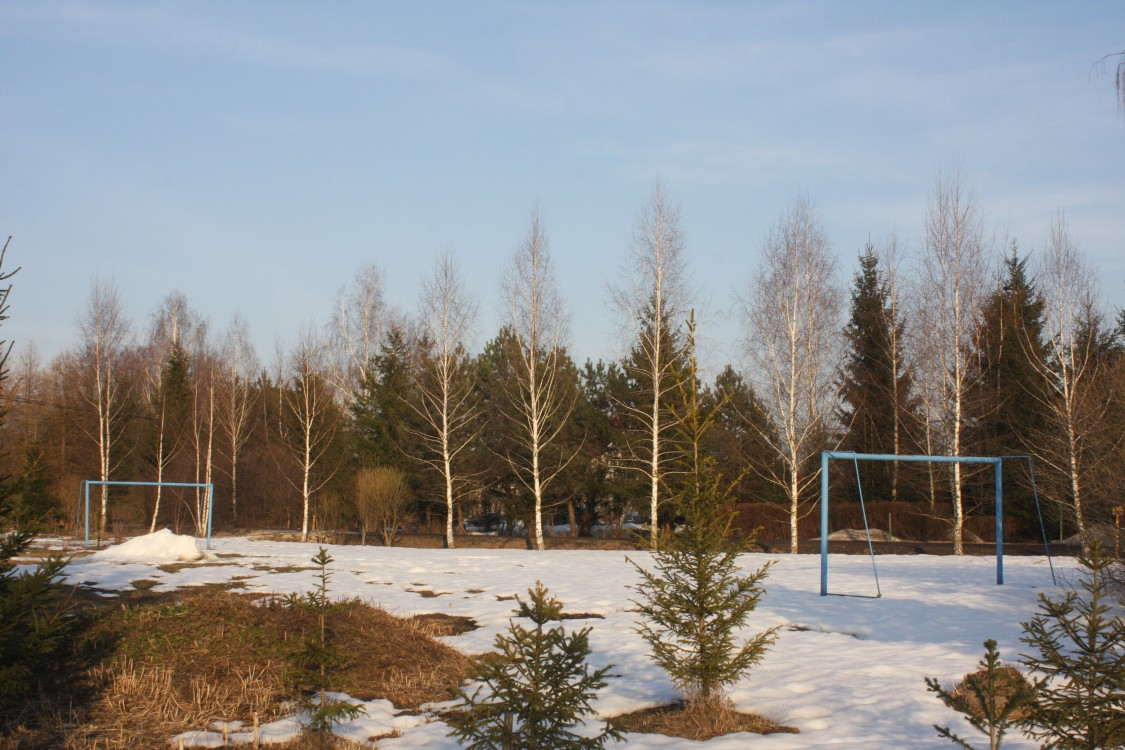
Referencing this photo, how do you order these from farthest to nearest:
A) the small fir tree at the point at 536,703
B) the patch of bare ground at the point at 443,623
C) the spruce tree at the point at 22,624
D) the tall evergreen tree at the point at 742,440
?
1. the tall evergreen tree at the point at 742,440
2. the patch of bare ground at the point at 443,623
3. the spruce tree at the point at 22,624
4. the small fir tree at the point at 536,703

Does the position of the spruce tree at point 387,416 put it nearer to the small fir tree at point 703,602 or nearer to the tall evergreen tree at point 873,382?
the tall evergreen tree at point 873,382

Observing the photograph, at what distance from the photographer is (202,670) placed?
7523 mm

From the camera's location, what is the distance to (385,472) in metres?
25.8

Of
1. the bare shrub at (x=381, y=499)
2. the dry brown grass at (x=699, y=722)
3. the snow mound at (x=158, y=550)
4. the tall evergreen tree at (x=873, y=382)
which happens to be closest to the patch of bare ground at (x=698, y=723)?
the dry brown grass at (x=699, y=722)

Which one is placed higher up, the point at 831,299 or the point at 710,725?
the point at 831,299

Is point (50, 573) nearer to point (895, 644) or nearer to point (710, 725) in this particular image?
point (710, 725)

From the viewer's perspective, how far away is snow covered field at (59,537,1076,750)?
21.6 ft

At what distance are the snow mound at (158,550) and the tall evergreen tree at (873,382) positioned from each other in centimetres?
2520

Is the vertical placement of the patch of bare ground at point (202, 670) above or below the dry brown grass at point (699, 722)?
above

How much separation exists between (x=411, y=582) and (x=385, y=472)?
37.7 ft

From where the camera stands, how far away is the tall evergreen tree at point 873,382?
3388 centimetres

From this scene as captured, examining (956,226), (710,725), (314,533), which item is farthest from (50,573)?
(956,226)

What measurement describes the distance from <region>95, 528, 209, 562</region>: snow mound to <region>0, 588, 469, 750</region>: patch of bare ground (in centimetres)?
714

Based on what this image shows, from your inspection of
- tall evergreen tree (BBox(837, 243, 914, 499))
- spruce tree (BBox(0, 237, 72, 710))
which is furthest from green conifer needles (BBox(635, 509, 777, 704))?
tall evergreen tree (BBox(837, 243, 914, 499))
